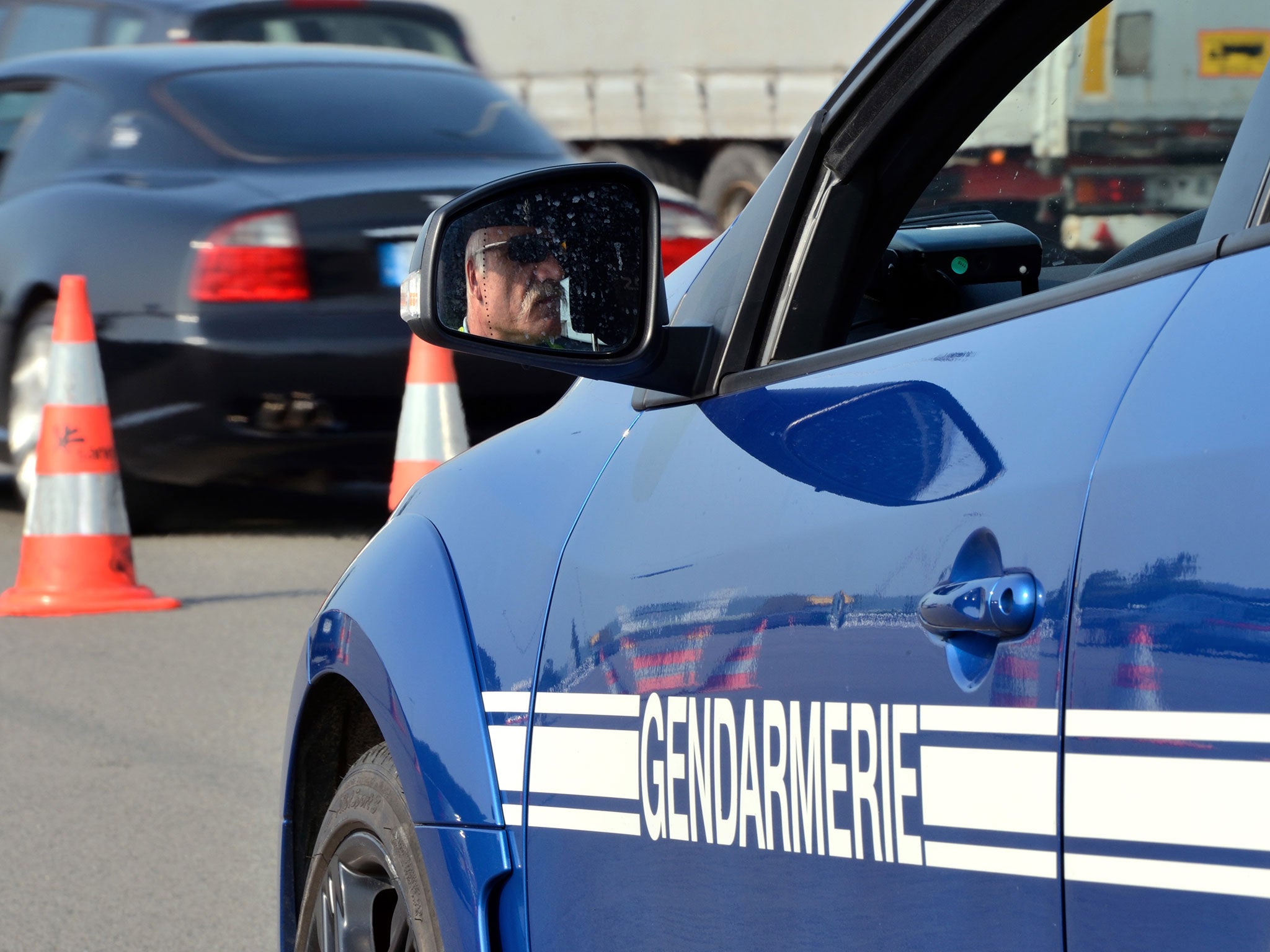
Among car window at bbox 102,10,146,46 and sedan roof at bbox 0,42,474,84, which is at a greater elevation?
car window at bbox 102,10,146,46

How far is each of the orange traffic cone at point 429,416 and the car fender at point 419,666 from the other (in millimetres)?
3563

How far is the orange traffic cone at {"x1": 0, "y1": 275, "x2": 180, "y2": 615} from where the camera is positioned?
6.40 metres

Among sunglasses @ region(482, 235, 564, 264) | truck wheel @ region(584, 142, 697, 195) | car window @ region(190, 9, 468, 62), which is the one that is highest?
car window @ region(190, 9, 468, 62)

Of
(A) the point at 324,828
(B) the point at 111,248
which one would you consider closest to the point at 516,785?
(A) the point at 324,828

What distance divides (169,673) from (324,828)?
306 cm

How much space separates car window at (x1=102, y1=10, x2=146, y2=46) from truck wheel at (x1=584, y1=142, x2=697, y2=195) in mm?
8012

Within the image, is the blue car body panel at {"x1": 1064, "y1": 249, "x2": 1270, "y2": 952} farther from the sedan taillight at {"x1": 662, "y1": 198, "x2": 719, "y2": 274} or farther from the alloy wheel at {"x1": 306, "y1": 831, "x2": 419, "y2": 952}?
the sedan taillight at {"x1": 662, "y1": 198, "x2": 719, "y2": 274}

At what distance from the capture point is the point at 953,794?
1491 millimetres

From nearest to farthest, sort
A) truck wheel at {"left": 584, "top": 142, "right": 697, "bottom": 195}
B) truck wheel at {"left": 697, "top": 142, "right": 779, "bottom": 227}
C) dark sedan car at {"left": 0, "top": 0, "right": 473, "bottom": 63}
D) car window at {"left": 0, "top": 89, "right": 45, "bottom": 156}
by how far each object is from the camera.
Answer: car window at {"left": 0, "top": 89, "right": 45, "bottom": 156} < dark sedan car at {"left": 0, "top": 0, "right": 473, "bottom": 63} < truck wheel at {"left": 697, "top": 142, "right": 779, "bottom": 227} < truck wheel at {"left": 584, "top": 142, "right": 697, "bottom": 195}

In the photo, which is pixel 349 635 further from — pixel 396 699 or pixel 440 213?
pixel 440 213

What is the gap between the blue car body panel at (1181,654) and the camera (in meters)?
1.24

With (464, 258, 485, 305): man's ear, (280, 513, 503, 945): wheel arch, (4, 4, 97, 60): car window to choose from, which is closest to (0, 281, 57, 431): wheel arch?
(4, 4, 97, 60): car window

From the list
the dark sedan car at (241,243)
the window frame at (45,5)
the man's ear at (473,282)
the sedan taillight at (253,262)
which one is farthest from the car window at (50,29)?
the man's ear at (473,282)

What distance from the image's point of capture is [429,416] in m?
6.28
